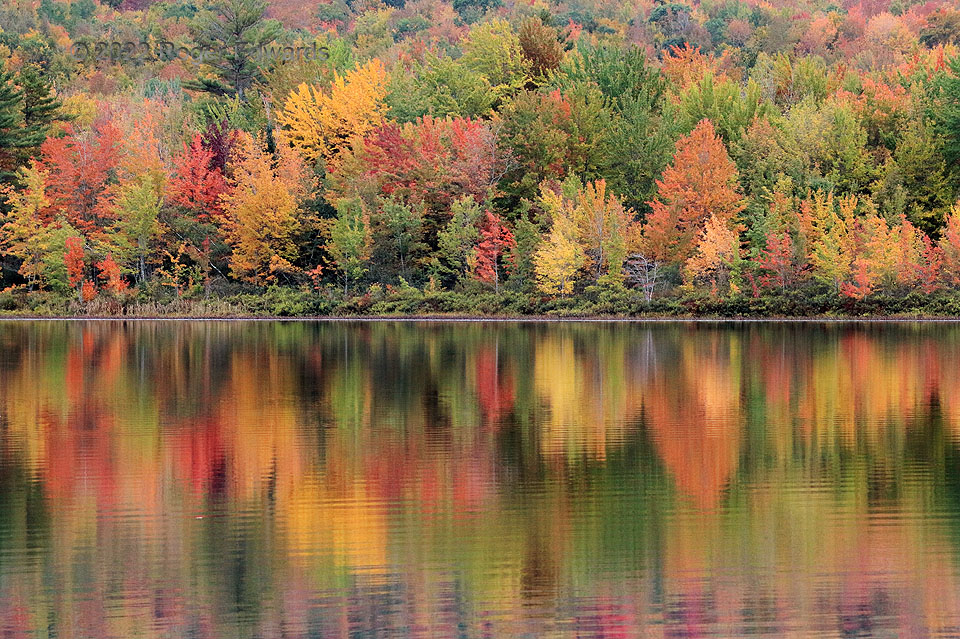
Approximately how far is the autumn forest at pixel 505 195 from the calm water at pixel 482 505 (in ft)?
93.2

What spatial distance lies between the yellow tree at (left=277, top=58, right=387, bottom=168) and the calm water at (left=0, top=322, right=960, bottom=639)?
4418 cm

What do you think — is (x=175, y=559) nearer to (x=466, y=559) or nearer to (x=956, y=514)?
(x=466, y=559)

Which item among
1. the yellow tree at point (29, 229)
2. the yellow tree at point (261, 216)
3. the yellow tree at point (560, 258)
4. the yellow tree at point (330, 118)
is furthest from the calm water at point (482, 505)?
the yellow tree at point (330, 118)

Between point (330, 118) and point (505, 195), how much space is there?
13.3m

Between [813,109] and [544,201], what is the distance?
1497 centimetres

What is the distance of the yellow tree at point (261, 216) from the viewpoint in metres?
60.3

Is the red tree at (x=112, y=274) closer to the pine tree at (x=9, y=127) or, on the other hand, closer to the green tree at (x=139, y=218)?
the green tree at (x=139, y=218)

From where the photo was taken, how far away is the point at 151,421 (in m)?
20.3

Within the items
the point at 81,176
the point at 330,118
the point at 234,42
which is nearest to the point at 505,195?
the point at 330,118

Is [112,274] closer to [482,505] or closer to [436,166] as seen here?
[436,166]

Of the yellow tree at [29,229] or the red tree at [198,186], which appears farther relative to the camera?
the red tree at [198,186]

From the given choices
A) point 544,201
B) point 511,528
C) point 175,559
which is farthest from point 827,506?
point 544,201

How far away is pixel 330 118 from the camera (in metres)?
70.9

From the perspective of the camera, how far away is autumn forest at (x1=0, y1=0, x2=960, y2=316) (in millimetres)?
55938
